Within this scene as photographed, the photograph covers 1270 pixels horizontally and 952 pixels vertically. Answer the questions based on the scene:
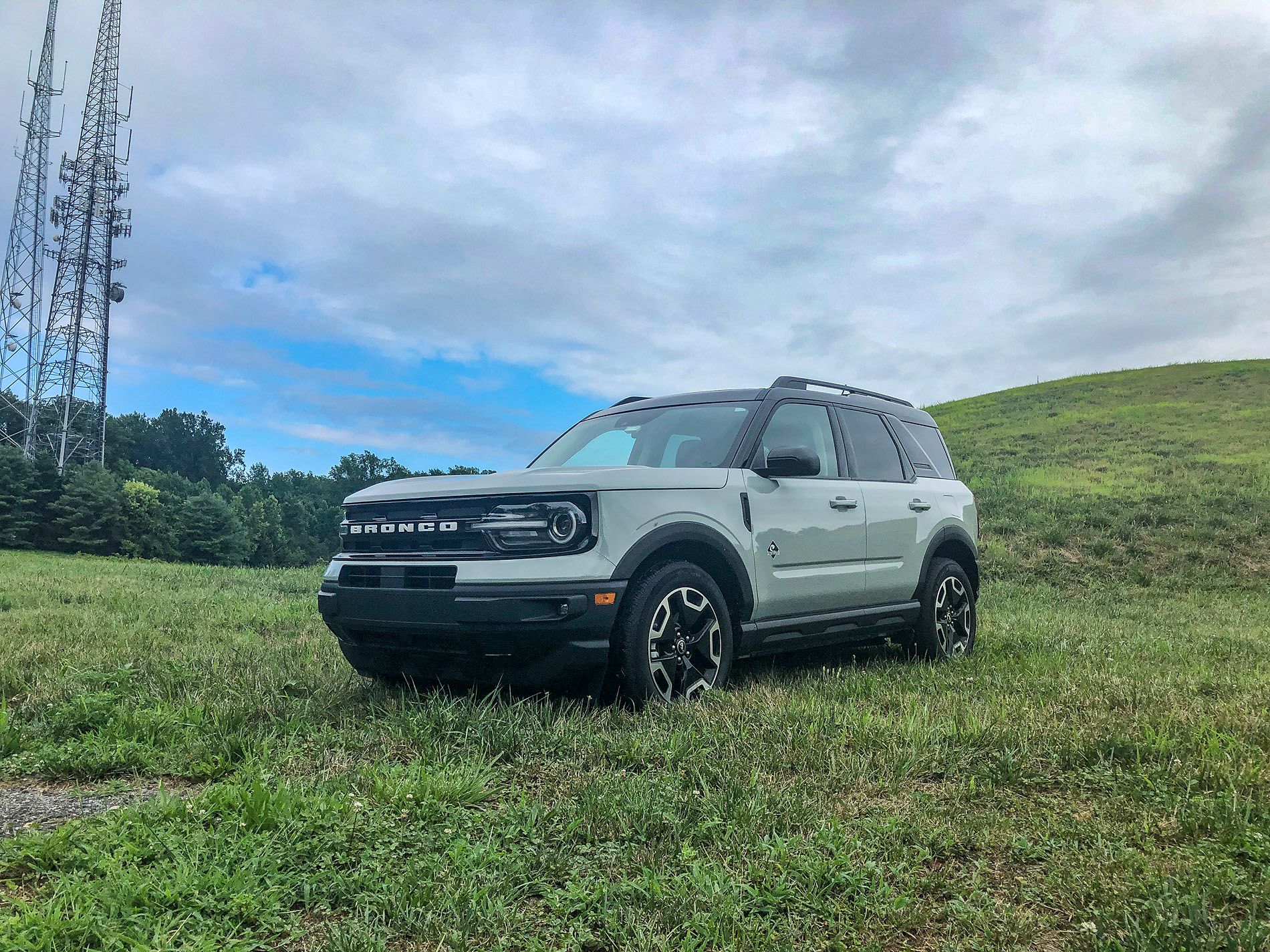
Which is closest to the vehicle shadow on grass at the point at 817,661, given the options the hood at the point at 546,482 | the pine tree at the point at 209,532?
the hood at the point at 546,482

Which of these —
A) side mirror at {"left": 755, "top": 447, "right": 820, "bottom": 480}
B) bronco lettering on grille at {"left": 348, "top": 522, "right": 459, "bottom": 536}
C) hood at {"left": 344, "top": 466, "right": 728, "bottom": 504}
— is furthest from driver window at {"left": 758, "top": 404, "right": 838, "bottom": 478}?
bronco lettering on grille at {"left": 348, "top": 522, "right": 459, "bottom": 536}

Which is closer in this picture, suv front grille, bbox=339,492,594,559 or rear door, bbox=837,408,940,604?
suv front grille, bbox=339,492,594,559

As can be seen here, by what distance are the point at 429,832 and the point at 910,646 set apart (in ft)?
16.2

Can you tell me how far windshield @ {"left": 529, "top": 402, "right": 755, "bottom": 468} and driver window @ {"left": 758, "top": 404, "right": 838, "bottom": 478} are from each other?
0.21 meters

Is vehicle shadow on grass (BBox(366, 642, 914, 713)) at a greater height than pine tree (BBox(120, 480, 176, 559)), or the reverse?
pine tree (BBox(120, 480, 176, 559))

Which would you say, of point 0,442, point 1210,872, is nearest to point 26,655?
point 1210,872

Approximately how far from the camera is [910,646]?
7.12 metres

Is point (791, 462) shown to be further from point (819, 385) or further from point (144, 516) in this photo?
point (144, 516)

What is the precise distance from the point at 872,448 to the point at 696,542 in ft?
7.72

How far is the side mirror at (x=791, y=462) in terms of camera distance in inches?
205

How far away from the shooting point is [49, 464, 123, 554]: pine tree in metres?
43.4

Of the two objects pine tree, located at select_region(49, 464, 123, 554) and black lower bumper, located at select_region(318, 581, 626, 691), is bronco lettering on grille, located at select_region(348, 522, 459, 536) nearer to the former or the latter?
black lower bumper, located at select_region(318, 581, 626, 691)

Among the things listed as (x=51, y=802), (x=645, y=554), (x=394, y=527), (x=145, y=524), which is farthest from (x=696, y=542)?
(x=145, y=524)

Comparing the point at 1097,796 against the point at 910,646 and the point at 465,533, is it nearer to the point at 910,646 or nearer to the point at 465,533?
the point at 465,533
